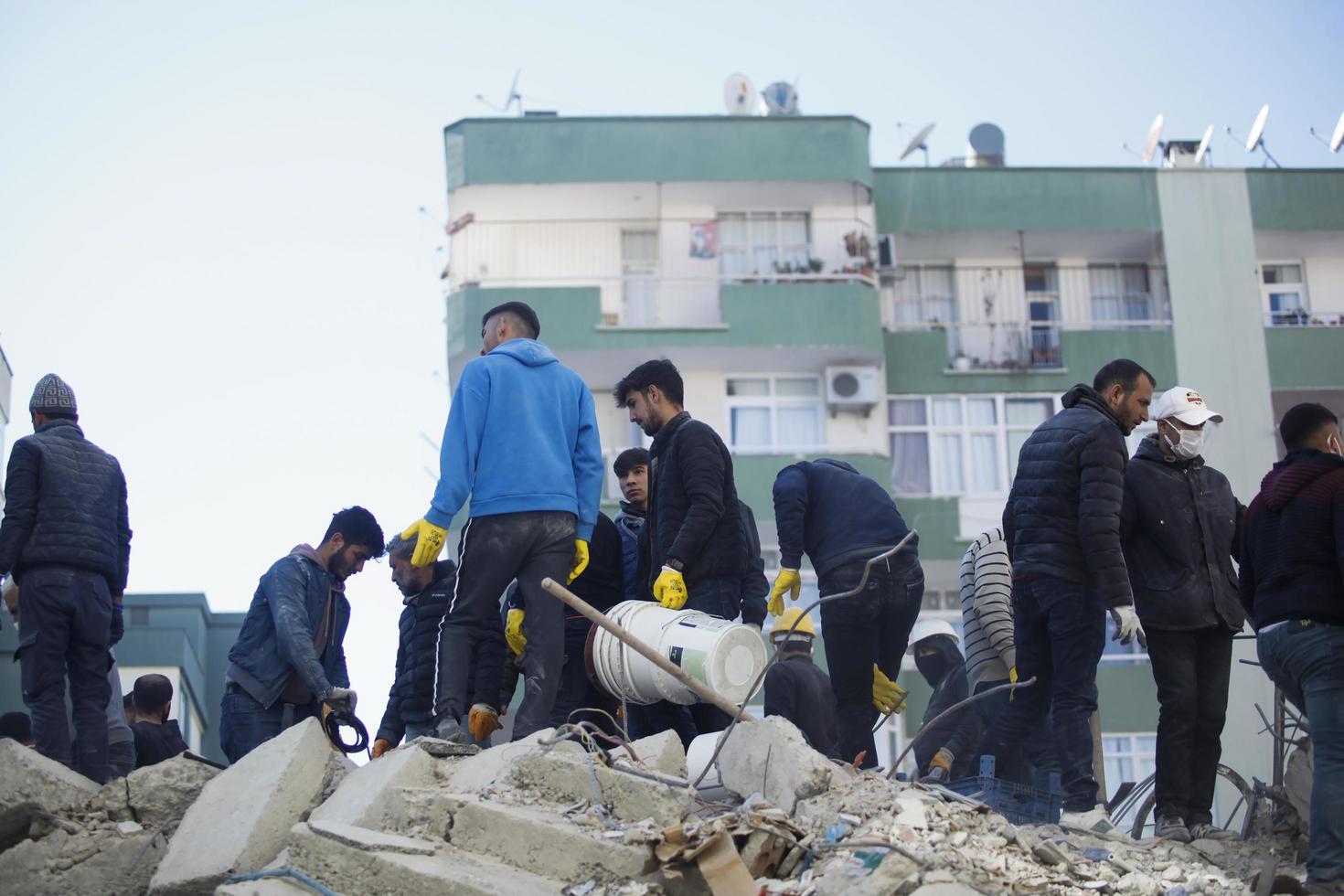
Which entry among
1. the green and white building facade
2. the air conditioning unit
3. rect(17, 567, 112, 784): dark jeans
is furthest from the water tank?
rect(17, 567, 112, 784): dark jeans

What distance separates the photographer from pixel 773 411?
27547 millimetres

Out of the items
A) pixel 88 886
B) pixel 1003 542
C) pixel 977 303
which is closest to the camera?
pixel 88 886

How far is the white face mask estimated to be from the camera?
786 cm

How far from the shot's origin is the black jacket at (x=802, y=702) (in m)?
8.12

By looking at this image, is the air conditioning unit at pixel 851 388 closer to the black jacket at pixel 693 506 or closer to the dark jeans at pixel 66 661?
the black jacket at pixel 693 506

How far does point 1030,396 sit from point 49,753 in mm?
22089

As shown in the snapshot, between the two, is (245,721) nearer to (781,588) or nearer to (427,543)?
(427,543)

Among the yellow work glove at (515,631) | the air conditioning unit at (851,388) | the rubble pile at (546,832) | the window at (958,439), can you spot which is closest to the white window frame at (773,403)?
the air conditioning unit at (851,388)

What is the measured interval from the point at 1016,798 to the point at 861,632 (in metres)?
1.48

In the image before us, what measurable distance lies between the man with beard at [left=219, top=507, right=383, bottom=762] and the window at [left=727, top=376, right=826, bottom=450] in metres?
18.6

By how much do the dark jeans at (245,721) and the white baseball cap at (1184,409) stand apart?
14.7 feet

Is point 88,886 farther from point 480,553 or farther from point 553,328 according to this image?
point 553,328

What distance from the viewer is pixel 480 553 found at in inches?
305

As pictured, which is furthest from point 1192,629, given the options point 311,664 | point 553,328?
point 553,328
